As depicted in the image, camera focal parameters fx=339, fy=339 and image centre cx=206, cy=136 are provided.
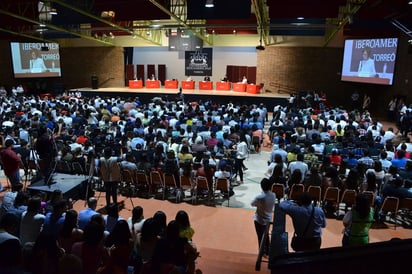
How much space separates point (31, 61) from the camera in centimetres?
2538

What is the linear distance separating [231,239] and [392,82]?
15042 millimetres

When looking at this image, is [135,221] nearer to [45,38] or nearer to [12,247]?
[12,247]

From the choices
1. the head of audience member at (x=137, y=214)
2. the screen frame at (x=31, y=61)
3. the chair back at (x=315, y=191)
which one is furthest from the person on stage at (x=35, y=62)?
the head of audience member at (x=137, y=214)

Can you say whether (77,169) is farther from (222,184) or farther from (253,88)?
(253,88)

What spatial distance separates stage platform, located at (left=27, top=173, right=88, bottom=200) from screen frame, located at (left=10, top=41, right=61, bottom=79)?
19.1 meters

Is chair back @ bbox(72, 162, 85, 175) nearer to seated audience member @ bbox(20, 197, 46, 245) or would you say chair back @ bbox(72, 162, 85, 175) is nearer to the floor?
the floor

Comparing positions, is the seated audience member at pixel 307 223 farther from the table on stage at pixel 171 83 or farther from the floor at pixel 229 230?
the table on stage at pixel 171 83

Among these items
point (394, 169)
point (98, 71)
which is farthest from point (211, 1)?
point (98, 71)

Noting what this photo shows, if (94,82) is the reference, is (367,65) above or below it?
above

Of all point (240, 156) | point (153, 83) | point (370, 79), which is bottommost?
point (240, 156)

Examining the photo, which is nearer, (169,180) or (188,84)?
(169,180)

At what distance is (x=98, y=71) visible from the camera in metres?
27.0

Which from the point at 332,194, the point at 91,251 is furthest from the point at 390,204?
the point at 91,251

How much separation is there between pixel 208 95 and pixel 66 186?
49.8 ft
